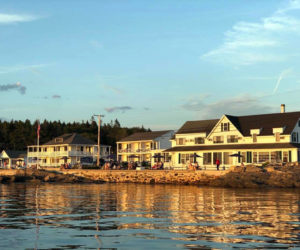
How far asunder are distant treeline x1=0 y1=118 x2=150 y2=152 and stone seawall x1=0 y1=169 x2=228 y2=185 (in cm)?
6828

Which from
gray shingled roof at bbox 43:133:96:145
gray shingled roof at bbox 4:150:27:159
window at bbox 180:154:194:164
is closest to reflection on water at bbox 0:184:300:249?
window at bbox 180:154:194:164

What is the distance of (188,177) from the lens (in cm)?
5609

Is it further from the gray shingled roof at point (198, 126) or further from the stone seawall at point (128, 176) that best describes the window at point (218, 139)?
the stone seawall at point (128, 176)

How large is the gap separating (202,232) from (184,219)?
3.78 m

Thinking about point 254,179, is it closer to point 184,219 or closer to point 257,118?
point 257,118

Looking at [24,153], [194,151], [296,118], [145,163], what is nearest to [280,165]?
[296,118]

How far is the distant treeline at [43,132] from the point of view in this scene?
143m

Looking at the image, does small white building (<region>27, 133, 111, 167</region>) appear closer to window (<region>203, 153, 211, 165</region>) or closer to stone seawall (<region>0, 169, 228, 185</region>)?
stone seawall (<region>0, 169, 228, 185</region>)

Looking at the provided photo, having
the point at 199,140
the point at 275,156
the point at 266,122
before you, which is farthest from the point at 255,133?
the point at 199,140

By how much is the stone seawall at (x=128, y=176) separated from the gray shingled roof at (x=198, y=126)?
15.6 m

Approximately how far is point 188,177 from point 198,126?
1986cm

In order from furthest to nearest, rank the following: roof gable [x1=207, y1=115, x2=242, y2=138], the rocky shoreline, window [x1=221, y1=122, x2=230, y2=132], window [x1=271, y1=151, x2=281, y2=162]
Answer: window [x1=221, y1=122, x2=230, y2=132] → roof gable [x1=207, y1=115, x2=242, y2=138] → window [x1=271, y1=151, x2=281, y2=162] → the rocky shoreline

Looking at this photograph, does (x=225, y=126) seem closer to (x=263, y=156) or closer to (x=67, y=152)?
(x=263, y=156)

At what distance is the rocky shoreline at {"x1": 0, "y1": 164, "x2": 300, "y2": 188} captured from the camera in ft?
160
